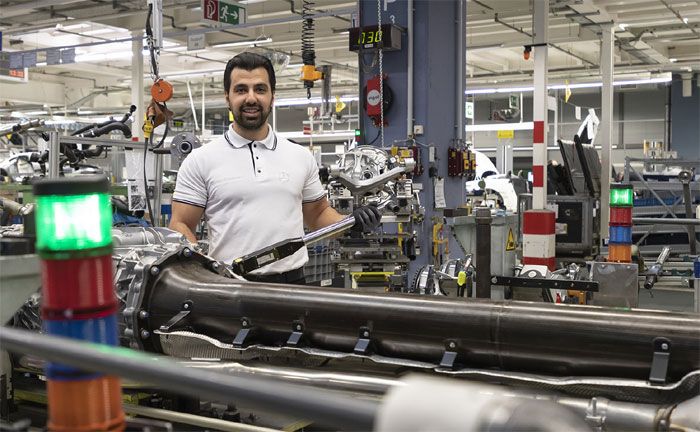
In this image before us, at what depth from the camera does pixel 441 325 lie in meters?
1.86

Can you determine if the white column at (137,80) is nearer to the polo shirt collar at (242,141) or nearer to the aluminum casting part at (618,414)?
the polo shirt collar at (242,141)

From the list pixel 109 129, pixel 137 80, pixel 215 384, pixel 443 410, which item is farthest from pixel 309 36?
pixel 137 80

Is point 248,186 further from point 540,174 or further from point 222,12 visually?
point 222,12

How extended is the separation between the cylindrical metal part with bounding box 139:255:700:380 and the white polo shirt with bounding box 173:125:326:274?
2.03 feet

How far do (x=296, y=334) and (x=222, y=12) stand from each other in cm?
827

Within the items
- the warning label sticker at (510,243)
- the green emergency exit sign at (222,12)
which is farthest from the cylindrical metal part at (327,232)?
the green emergency exit sign at (222,12)

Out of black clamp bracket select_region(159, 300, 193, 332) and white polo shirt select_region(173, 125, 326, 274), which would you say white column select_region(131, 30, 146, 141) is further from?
A: black clamp bracket select_region(159, 300, 193, 332)

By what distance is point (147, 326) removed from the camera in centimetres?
219

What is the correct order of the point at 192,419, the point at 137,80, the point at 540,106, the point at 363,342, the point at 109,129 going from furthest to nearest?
the point at 137,80 → the point at 540,106 → the point at 109,129 → the point at 363,342 → the point at 192,419

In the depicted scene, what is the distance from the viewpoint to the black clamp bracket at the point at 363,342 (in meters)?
1.92

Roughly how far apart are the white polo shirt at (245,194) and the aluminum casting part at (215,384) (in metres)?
1.90

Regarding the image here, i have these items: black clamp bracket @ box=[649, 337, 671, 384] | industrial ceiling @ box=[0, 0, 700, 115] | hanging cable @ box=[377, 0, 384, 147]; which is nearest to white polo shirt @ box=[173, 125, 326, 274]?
black clamp bracket @ box=[649, 337, 671, 384]

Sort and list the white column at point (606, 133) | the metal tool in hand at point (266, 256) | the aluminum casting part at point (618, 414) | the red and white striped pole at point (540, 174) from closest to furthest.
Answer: the aluminum casting part at point (618, 414)
the metal tool in hand at point (266, 256)
the red and white striped pole at point (540, 174)
the white column at point (606, 133)

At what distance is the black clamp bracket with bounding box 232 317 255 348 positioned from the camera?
2.07m
